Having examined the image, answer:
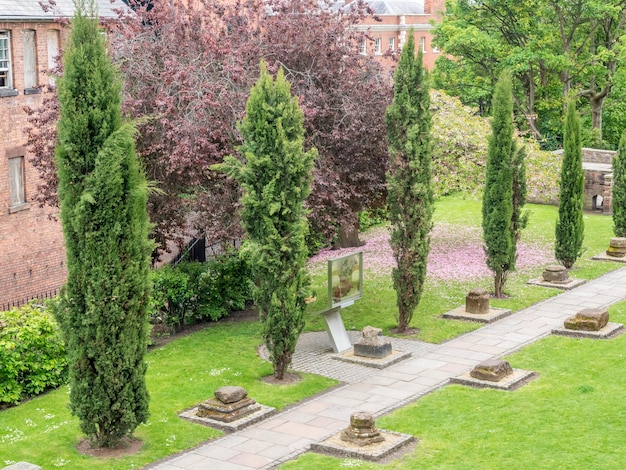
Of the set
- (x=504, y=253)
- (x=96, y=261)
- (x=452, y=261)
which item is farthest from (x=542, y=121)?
(x=96, y=261)

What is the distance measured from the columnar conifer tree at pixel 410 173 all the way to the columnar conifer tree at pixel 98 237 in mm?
7475

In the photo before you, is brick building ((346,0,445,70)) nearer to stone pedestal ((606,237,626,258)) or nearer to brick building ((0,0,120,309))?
stone pedestal ((606,237,626,258))

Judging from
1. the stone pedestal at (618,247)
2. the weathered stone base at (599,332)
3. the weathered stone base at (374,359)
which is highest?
the stone pedestal at (618,247)

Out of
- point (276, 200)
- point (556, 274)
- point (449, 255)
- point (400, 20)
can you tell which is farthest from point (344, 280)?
point (400, 20)

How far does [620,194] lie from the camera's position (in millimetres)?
29875

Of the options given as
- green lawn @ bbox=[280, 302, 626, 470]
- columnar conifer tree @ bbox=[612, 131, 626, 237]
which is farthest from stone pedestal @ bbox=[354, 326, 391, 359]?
columnar conifer tree @ bbox=[612, 131, 626, 237]

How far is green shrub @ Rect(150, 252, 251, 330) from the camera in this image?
21.0 meters

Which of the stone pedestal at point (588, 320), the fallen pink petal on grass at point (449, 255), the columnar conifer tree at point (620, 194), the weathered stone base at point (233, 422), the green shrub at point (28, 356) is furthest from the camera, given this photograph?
the columnar conifer tree at point (620, 194)

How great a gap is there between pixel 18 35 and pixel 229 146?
10374 mm

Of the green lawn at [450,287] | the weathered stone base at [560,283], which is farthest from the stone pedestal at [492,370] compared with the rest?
the weathered stone base at [560,283]

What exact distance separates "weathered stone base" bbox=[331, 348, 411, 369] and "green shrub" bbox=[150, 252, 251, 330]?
10.8 feet

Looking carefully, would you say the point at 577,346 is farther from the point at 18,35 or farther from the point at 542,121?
the point at 542,121

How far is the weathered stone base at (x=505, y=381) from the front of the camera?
1698cm

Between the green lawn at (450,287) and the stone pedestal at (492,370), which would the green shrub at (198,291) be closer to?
the green lawn at (450,287)
